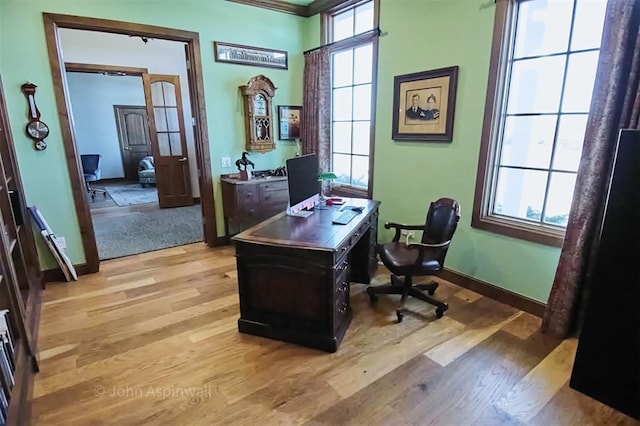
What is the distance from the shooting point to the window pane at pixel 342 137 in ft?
14.0

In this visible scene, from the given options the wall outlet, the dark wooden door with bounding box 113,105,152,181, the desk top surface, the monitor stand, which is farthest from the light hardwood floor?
the dark wooden door with bounding box 113,105,152,181

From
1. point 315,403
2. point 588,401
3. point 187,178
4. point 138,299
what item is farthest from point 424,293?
point 187,178

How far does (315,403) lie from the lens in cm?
184

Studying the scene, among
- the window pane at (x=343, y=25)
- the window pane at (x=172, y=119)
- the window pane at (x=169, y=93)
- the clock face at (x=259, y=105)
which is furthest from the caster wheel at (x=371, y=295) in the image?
the window pane at (x=169, y=93)

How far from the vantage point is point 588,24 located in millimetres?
2264

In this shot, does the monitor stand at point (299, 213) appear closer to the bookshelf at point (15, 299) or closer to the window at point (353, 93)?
the window at point (353, 93)

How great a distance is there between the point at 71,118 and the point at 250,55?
6.59 ft

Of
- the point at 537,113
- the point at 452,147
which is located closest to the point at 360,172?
the point at 452,147

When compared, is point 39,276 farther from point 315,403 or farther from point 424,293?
point 424,293

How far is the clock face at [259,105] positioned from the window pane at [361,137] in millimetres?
1155

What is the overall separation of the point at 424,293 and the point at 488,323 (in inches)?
19.6

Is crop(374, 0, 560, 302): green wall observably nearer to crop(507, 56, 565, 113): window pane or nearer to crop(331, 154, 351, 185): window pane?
crop(507, 56, 565, 113): window pane

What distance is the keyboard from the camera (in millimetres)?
2516

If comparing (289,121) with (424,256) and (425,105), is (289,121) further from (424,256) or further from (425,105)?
(424,256)
